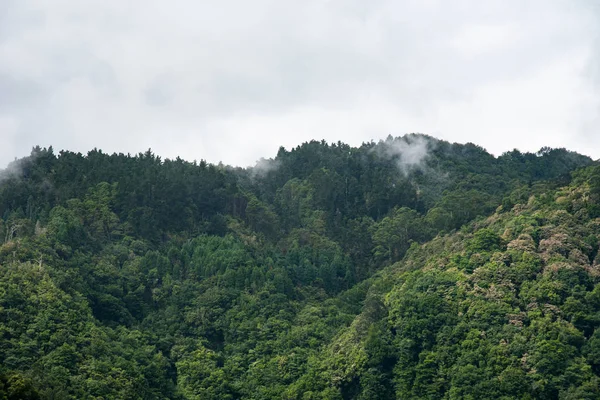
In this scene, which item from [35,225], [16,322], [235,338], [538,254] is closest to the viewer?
[16,322]

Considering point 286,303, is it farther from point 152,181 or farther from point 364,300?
point 152,181

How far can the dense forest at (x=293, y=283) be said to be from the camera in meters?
60.1

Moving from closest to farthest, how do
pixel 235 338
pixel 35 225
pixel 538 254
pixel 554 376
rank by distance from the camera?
pixel 554 376 → pixel 538 254 → pixel 235 338 → pixel 35 225

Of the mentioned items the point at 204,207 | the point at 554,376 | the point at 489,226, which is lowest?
the point at 554,376

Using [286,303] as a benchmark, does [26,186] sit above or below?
above

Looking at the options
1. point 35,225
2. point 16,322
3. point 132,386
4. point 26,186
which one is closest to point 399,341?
point 132,386

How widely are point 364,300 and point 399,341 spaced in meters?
8.99

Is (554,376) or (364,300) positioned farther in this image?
(364,300)

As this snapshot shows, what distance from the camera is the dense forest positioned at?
60125mm

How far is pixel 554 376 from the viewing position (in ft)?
188

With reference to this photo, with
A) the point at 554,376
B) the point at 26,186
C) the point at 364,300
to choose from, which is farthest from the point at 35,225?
the point at 554,376

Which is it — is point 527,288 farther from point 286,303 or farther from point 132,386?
point 132,386

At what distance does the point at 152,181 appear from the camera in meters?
85.0

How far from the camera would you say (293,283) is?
7819cm
